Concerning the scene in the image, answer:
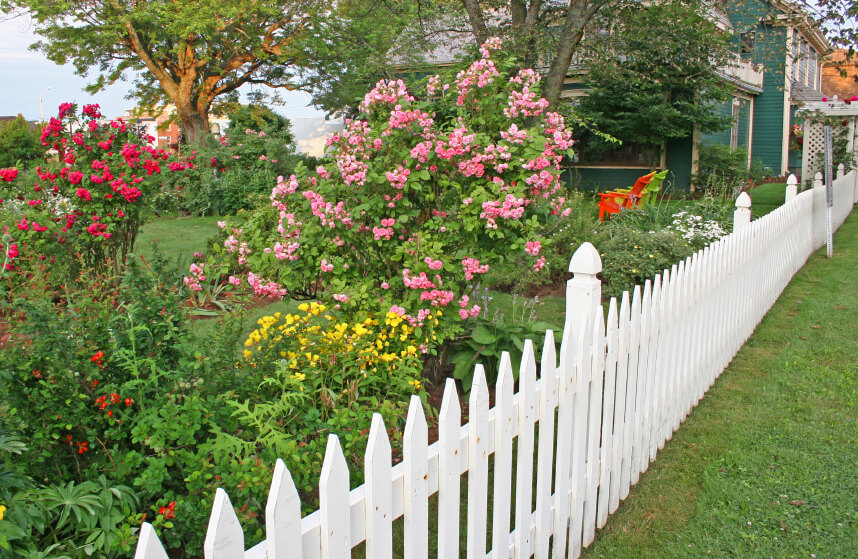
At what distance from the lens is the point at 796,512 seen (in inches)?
121

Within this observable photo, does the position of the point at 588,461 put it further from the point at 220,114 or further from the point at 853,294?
the point at 220,114

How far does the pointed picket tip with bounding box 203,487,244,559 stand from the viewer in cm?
128

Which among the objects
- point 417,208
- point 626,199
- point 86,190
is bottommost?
point 626,199

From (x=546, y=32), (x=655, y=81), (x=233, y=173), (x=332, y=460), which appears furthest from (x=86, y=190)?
(x=655, y=81)

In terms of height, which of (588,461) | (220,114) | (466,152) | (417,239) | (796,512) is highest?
(220,114)

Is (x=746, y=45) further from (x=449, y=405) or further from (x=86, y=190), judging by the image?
(x=449, y=405)

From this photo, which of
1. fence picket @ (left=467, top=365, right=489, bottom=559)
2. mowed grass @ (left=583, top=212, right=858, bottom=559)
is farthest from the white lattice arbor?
fence picket @ (left=467, top=365, right=489, bottom=559)

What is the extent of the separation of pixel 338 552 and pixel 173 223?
508 inches

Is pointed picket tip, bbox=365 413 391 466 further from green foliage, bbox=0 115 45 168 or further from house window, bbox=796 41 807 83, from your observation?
house window, bbox=796 41 807 83

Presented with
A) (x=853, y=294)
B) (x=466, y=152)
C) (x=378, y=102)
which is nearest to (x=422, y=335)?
(x=466, y=152)

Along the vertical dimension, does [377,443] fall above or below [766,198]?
below

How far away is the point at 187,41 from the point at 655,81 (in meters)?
15.0

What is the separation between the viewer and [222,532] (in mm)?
1287

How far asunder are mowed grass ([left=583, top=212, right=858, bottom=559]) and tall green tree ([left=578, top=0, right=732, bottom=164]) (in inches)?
327
